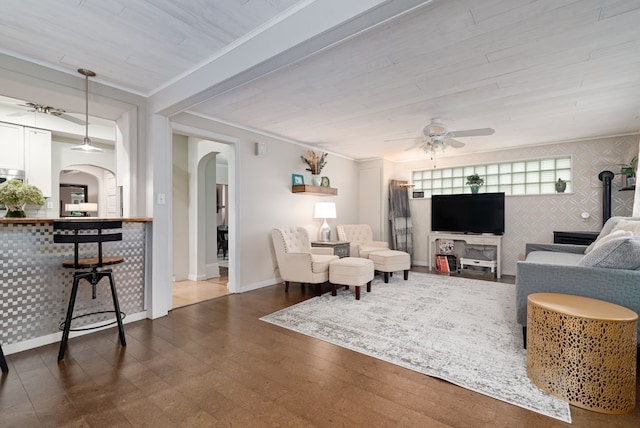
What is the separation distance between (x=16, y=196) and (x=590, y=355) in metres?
4.13

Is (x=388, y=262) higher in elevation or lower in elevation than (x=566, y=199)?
lower

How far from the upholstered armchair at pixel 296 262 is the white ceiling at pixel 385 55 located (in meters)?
1.69

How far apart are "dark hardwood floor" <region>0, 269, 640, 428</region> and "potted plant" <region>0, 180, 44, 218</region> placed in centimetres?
116

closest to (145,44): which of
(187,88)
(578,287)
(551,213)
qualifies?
(187,88)

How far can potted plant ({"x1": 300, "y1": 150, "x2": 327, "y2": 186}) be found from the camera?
525 centimetres

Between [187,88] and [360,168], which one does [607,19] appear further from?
[360,168]

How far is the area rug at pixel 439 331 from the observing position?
6.30 ft

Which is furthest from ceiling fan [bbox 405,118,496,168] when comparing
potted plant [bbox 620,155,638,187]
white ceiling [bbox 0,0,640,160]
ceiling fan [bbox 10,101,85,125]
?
ceiling fan [bbox 10,101,85,125]

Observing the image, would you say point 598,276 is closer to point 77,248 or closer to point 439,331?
point 439,331

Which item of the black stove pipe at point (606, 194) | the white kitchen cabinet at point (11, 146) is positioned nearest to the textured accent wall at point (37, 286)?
the white kitchen cabinet at point (11, 146)

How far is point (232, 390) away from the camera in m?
1.84

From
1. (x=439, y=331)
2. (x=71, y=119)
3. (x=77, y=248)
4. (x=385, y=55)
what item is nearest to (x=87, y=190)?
(x=71, y=119)

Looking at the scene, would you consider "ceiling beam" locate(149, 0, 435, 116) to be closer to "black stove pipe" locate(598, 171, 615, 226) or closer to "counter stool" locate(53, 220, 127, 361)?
"counter stool" locate(53, 220, 127, 361)

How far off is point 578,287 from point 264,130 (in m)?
4.04
